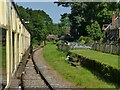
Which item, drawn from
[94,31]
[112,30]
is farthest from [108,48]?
[112,30]

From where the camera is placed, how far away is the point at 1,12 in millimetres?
7605

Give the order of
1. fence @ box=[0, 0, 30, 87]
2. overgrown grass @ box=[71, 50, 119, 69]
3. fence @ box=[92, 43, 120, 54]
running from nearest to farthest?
1. fence @ box=[0, 0, 30, 87]
2. overgrown grass @ box=[71, 50, 119, 69]
3. fence @ box=[92, 43, 120, 54]

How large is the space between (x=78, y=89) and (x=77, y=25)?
5842cm

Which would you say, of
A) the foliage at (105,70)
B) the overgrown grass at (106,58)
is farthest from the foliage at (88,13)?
the foliage at (105,70)

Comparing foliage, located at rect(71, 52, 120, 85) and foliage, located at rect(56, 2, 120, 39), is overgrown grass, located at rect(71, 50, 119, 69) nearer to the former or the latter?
foliage, located at rect(71, 52, 120, 85)

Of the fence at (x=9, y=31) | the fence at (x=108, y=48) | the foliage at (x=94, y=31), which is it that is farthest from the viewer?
the foliage at (x=94, y=31)

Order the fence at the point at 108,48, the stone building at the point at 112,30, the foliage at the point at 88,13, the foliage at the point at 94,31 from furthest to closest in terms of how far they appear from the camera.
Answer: the foliage at the point at 88,13
the stone building at the point at 112,30
the foliage at the point at 94,31
the fence at the point at 108,48

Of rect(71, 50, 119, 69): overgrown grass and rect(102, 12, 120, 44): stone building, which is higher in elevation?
rect(102, 12, 120, 44): stone building

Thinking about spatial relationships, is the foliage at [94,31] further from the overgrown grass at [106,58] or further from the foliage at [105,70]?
the foliage at [105,70]

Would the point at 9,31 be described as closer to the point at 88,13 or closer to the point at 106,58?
the point at 106,58

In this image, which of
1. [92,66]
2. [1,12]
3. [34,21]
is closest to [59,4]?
[34,21]

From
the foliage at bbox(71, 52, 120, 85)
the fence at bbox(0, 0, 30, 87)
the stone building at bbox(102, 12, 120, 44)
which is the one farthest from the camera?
the stone building at bbox(102, 12, 120, 44)

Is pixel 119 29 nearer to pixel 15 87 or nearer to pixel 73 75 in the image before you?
pixel 73 75

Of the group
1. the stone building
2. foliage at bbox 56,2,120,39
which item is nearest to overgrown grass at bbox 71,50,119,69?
the stone building
